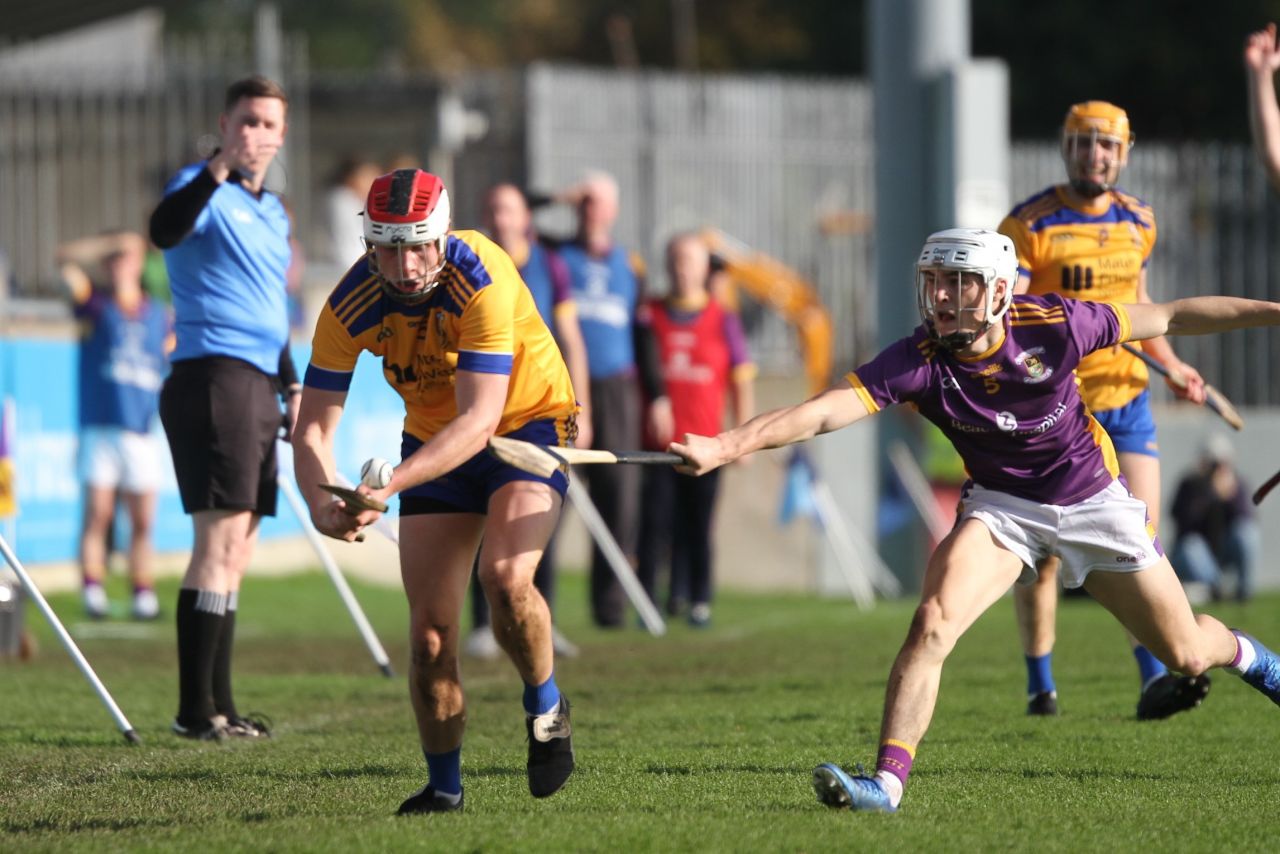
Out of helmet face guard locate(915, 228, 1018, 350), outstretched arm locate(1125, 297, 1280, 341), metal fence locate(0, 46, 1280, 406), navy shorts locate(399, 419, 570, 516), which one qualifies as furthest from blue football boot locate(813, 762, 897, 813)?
metal fence locate(0, 46, 1280, 406)

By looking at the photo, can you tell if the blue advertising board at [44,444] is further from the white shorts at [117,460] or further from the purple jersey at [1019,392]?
the purple jersey at [1019,392]

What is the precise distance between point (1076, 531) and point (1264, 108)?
2.66 metres

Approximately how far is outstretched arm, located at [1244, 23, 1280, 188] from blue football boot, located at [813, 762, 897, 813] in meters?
3.55

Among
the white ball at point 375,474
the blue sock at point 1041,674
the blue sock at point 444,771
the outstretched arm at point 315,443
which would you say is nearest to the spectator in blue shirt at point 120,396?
the blue sock at point 1041,674

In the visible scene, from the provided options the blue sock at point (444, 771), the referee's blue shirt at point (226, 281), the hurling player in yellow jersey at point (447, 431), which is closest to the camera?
the hurling player in yellow jersey at point (447, 431)

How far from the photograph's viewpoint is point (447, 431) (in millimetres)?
5719

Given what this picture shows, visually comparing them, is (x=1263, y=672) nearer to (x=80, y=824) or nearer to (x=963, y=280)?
(x=963, y=280)

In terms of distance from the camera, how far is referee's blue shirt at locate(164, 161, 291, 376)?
309 inches

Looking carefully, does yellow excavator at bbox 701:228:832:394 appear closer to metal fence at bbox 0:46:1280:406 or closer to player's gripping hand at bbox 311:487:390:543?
metal fence at bbox 0:46:1280:406

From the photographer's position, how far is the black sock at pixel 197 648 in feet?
25.3

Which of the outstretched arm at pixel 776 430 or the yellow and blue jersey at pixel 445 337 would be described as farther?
the yellow and blue jersey at pixel 445 337

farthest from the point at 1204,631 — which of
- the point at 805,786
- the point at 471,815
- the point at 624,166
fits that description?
the point at 624,166

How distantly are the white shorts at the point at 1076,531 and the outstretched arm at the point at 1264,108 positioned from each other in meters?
2.30

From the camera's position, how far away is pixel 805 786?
20.7ft
